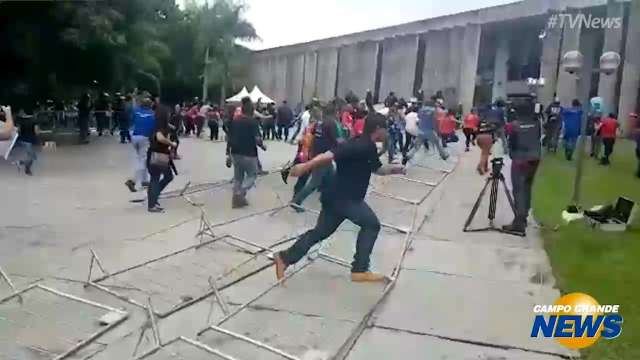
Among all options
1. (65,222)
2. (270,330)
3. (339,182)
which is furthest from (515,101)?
(65,222)

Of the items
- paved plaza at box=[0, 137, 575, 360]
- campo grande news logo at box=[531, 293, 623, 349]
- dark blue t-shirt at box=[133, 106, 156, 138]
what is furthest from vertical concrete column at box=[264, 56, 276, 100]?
campo grande news logo at box=[531, 293, 623, 349]

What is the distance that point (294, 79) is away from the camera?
34.7 meters

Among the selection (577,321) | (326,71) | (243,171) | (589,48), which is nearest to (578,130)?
(589,48)

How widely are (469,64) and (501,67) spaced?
2976mm

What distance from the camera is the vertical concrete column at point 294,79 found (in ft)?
111

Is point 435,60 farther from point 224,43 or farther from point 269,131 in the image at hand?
point 224,43

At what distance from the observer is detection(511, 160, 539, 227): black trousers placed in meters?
8.22

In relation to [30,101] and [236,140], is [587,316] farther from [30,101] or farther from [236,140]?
[30,101]

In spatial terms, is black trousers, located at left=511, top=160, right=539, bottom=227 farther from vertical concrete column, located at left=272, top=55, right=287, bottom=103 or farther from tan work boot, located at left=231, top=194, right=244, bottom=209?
vertical concrete column, located at left=272, top=55, right=287, bottom=103

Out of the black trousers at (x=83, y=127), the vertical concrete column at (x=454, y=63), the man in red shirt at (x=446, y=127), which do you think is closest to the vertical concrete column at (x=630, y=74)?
the vertical concrete column at (x=454, y=63)

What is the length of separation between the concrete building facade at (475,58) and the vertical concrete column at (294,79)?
1216 millimetres

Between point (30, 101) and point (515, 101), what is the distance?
15010mm

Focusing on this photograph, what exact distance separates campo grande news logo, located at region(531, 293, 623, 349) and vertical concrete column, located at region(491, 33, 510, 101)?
26599mm

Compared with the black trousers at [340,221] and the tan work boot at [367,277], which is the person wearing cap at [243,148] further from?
the tan work boot at [367,277]
